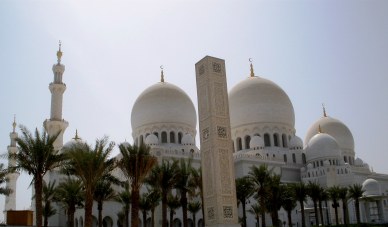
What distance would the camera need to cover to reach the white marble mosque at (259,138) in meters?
48.3

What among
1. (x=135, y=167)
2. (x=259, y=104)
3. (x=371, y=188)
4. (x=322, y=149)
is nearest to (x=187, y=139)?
(x=259, y=104)

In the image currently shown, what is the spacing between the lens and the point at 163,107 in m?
52.4

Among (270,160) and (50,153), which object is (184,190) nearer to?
(50,153)

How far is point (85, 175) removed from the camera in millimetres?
21500

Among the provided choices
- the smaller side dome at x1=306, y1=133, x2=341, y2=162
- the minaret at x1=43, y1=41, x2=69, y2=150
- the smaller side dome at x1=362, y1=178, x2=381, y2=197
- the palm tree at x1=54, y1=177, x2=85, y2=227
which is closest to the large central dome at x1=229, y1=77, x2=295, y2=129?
the smaller side dome at x1=306, y1=133, x2=341, y2=162

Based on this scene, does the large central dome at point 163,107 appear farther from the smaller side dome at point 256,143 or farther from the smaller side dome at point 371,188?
the smaller side dome at point 371,188

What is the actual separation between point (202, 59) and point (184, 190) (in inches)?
398

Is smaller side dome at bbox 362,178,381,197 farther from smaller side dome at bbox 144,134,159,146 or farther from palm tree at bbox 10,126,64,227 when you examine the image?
palm tree at bbox 10,126,64,227

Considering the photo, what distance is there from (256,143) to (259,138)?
86 centimetres

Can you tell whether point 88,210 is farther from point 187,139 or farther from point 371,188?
point 371,188

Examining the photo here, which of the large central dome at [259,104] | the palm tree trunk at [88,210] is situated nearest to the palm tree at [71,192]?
the palm tree trunk at [88,210]

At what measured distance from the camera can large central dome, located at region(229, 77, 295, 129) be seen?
5509 centimetres

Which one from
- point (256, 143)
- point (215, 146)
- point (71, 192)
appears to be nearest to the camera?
point (215, 146)

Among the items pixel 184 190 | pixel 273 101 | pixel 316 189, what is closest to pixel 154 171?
pixel 184 190
